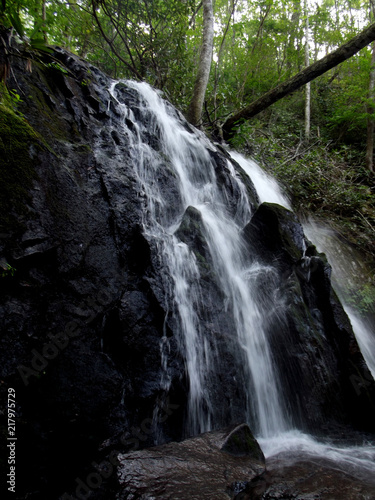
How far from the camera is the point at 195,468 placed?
7.29 ft

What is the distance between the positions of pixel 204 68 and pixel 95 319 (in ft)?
29.3

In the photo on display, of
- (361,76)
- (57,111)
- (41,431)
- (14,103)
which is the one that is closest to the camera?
(41,431)

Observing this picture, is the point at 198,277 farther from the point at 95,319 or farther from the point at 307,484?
the point at 307,484

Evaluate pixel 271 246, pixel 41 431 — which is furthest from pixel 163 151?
pixel 41 431

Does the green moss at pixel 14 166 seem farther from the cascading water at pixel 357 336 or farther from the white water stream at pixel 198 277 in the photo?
the cascading water at pixel 357 336

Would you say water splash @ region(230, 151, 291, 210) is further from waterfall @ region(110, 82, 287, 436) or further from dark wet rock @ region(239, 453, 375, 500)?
dark wet rock @ region(239, 453, 375, 500)

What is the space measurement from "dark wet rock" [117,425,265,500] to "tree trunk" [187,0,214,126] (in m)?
8.50

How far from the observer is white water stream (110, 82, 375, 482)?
337cm

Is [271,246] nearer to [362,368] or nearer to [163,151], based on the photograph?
[362,368]

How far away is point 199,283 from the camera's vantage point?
411 cm

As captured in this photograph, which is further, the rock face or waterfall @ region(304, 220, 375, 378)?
waterfall @ region(304, 220, 375, 378)

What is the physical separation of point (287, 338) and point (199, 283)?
1617mm

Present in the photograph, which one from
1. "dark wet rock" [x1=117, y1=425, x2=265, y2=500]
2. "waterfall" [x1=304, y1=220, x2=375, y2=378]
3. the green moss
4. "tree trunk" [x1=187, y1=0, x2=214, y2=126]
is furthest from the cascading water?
the green moss

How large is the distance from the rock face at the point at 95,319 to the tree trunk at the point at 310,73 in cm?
517
